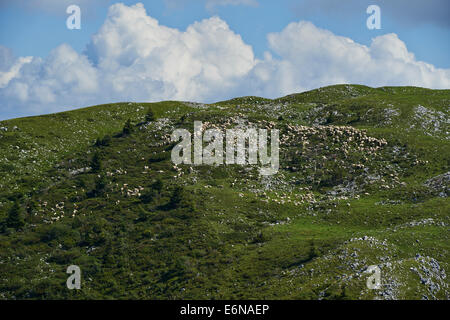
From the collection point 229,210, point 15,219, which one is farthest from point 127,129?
point 229,210

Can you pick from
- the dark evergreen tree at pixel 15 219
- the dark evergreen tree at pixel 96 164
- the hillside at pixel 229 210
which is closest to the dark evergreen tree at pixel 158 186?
the hillside at pixel 229 210

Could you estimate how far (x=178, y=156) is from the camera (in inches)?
3063

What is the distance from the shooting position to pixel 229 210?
60.6 meters

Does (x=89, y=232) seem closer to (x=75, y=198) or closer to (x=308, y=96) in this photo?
(x=75, y=198)

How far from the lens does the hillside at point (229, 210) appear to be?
4409 cm

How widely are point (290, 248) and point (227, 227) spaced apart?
34.9 feet

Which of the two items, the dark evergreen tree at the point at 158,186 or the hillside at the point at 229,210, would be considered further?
the dark evergreen tree at the point at 158,186

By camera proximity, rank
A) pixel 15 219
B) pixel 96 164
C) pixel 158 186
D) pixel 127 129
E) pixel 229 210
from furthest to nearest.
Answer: pixel 127 129
pixel 96 164
pixel 158 186
pixel 229 210
pixel 15 219

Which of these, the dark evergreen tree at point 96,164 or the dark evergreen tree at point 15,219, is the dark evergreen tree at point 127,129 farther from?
the dark evergreen tree at point 15,219

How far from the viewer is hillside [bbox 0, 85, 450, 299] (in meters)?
44.1

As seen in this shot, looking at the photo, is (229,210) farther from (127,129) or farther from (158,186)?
(127,129)

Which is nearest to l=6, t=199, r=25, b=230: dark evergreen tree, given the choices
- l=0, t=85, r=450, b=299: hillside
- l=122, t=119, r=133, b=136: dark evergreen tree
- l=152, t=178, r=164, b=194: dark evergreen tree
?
l=0, t=85, r=450, b=299: hillside

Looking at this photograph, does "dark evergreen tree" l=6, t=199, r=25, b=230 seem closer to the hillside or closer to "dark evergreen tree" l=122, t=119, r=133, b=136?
the hillside
